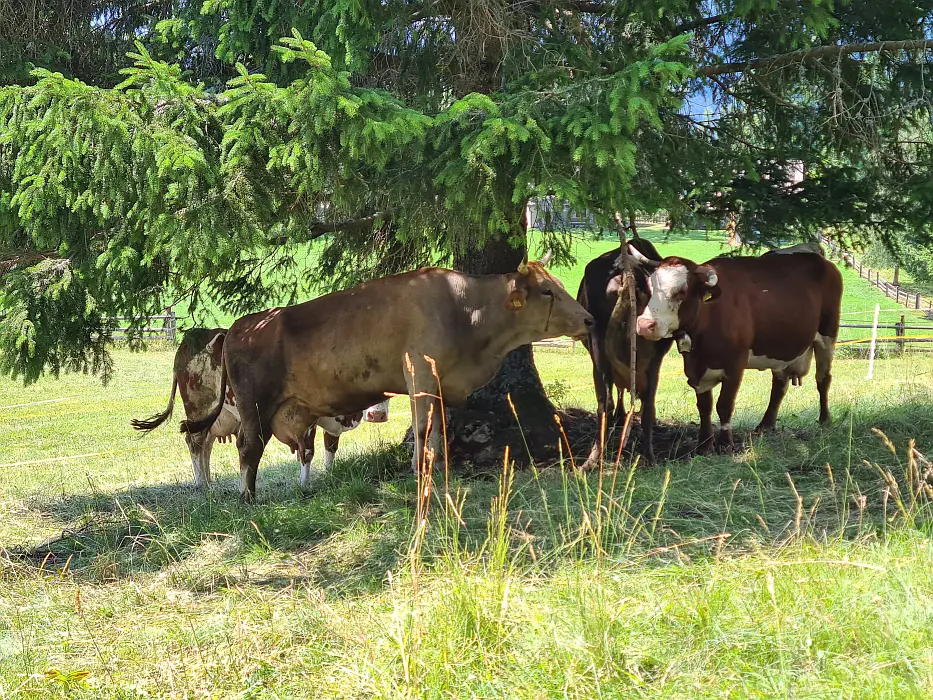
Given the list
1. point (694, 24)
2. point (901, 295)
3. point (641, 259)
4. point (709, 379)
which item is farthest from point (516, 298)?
point (901, 295)

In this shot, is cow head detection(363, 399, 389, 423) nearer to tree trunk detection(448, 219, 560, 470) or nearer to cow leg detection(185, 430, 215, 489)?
tree trunk detection(448, 219, 560, 470)

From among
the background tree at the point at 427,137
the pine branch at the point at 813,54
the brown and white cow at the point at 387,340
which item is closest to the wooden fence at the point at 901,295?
the background tree at the point at 427,137

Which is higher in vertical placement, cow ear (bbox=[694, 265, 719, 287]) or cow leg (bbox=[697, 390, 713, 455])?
cow ear (bbox=[694, 265, 719, 287])

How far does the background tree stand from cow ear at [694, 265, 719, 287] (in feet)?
1.80

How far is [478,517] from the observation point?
21.6ft

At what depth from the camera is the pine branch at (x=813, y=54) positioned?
716 cm

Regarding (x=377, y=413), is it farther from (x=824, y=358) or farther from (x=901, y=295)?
(x=901, y=295)

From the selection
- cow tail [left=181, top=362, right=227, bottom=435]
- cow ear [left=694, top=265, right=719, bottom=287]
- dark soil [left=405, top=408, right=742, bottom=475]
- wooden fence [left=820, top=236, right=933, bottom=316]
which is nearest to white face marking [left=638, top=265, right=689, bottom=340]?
cow ear [left=694, top=265, right=719, bottom=287]

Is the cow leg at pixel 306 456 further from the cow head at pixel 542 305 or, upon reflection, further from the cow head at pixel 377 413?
the cow head at pixel 542 305

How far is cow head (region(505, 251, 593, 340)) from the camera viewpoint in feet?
25.7

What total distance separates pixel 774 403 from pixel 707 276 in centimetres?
224

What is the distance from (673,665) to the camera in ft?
11.9

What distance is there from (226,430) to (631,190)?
527 cm

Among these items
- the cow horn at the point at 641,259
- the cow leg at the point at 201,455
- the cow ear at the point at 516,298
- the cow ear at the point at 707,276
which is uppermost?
the cow horn at the point at 641,259
